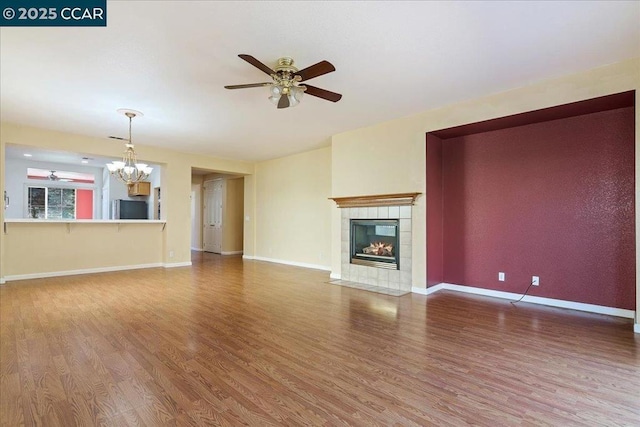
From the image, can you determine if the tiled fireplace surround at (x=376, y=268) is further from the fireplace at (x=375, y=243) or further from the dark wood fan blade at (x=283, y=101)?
the dark wood fan blade at (x=283, y=101)

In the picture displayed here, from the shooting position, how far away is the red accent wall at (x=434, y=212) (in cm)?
473

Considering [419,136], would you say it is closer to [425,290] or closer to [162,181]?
[425,290]

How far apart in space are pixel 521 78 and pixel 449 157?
5.39 feet

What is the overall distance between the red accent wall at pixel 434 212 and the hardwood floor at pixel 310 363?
0.73 metres

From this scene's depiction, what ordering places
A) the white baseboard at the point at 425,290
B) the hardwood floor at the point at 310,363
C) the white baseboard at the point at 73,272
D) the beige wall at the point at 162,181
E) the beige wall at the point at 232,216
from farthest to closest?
1. the beige wall at the point at 232,216
2. the white baseboard at the point at 73,272
3. the beige wall at the point at 162,181
4. the white baseboard at the point at 425,290
5. the hardwood floor at the point at 310,363

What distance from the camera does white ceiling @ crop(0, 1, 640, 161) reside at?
7.80ft

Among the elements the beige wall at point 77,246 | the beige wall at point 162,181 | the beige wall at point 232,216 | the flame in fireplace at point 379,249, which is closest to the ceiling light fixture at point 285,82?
the flame in fireplace at point 379,249

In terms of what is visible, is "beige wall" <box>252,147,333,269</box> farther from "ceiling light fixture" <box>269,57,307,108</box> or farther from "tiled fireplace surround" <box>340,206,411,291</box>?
"ceiling light fixture" <box>269,57,307,108</box>

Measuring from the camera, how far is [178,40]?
2727 millimetres

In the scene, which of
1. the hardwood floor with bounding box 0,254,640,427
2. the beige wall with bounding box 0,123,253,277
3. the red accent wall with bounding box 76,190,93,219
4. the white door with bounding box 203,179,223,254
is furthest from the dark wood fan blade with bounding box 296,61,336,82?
the red accent wall with bounding box 76,190,93,219

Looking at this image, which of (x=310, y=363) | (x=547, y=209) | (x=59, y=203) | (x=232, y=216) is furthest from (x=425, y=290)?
(x=59, y=203)

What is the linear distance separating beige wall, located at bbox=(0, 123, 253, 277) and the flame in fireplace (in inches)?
174

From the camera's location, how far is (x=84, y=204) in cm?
1005

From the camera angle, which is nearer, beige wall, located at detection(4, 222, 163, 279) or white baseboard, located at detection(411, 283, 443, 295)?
white baseboard, located at detection(411, 283, 443, 295)
